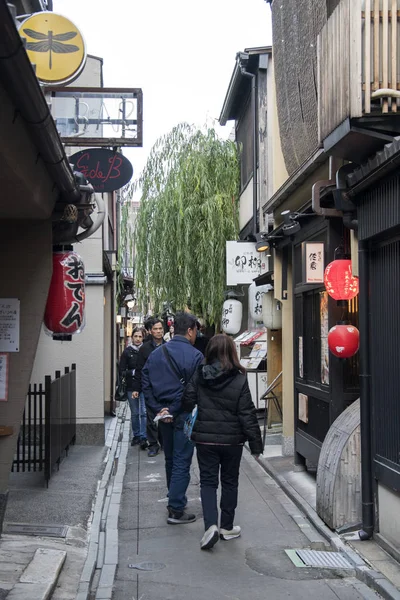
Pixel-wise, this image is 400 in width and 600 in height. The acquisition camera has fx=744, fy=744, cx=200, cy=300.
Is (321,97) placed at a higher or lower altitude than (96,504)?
higher

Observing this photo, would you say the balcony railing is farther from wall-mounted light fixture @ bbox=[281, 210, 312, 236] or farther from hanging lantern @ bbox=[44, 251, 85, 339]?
wall-mounted light fixture @ bbox=[281, 210, 312, 236]

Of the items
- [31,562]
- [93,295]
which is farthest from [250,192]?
[31,562]

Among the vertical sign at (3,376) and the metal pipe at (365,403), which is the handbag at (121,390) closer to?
the vertical sign at (3,376)

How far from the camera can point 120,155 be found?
1006 cm

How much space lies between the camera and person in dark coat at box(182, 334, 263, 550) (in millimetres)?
7336

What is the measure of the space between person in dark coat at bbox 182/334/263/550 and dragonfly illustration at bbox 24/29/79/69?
4208mm

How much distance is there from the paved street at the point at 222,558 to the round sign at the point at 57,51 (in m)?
5.34

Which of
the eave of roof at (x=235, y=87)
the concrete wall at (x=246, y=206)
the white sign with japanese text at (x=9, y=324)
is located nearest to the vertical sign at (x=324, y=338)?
the white sign with japanese text at (x=9, y=324)

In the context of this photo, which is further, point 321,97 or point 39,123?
point 321,97

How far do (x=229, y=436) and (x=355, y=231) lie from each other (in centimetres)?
263

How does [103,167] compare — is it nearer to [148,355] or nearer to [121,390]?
[148,355]

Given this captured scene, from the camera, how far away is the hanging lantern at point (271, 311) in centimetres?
1408

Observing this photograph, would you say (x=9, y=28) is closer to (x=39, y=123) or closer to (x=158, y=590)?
(x=39, y=123)

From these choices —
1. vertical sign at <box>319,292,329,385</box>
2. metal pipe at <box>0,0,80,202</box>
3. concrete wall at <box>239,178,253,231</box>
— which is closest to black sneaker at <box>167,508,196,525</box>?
vertical sign at <box>319,292,329,385</box>
